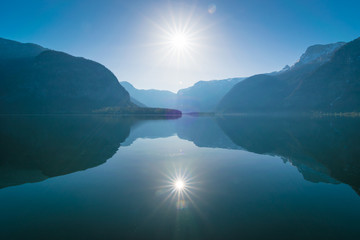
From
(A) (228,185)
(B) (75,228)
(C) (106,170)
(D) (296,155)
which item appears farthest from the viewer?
(D) (296,155)

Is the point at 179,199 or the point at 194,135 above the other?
the point at 179,199

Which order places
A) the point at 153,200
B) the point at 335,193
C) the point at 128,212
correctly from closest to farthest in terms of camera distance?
the point at 128,212
the point at 153,200
the point at 335,193

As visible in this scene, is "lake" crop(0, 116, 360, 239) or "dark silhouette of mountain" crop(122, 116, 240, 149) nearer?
"lake" crop(0, 116, 360, 239)

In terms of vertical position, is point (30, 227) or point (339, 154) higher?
point (339, 154)

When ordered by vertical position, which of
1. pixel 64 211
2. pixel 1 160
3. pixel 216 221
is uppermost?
pixel 216 221

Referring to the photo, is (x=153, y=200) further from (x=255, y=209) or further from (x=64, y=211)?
(x=255, y=209)

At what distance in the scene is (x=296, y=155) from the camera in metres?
17.5

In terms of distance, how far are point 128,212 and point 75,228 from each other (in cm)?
190

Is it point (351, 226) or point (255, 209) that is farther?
point (255, 209)

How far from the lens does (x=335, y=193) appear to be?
29.8ft

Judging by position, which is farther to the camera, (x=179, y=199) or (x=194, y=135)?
(x=194, y=135)

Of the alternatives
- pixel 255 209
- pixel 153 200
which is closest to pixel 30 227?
pixel 153 200

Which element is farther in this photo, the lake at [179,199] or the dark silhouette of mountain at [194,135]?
the dark silhouette of mountain at [194,135]

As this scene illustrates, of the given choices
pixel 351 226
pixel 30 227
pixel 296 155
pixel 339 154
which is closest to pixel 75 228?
pixel 30 227
